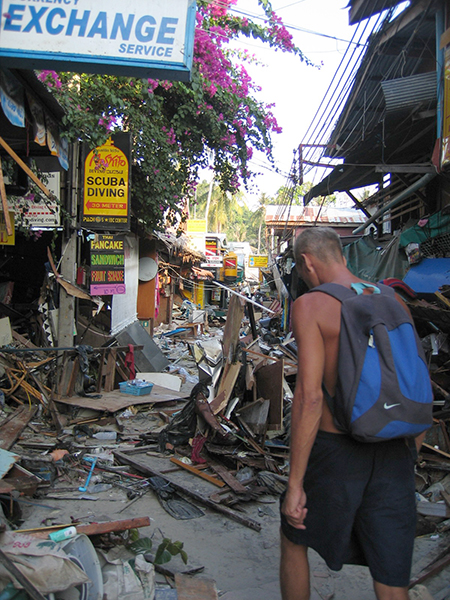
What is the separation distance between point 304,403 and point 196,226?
97.5ft

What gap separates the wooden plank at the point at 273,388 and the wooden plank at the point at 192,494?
4.83 feet

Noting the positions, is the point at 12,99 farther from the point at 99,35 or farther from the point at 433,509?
the point at 433,509

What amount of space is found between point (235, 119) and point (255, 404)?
7120 millimetres

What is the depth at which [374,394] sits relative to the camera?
69.2 inches

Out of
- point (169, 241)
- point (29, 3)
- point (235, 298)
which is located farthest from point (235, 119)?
point (29, 3)

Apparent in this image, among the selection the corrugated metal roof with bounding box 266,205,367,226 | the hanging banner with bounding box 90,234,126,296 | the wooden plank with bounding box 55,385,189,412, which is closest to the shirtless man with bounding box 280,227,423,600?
the wooden plank with bounding box 55,385,189,412

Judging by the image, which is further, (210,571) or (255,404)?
(255,404)

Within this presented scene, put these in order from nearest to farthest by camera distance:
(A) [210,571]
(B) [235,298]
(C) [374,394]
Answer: (C) [374,394], (A) [210,571], (B) [235,298]

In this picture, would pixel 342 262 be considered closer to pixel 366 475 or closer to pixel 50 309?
pixel 366 475

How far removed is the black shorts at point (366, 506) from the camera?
1828mm

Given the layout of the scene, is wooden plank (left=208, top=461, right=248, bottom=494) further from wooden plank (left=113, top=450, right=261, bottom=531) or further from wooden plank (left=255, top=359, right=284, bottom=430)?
wooden plank (left=255, top=359, right=284, bottom=430)

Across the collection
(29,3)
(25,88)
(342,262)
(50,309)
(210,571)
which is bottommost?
(210,571)

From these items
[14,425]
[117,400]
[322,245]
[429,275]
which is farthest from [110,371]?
[322,245]

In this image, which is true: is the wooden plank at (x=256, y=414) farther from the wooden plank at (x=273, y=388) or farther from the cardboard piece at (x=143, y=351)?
the cardboard piece at (x=143, y=351)
